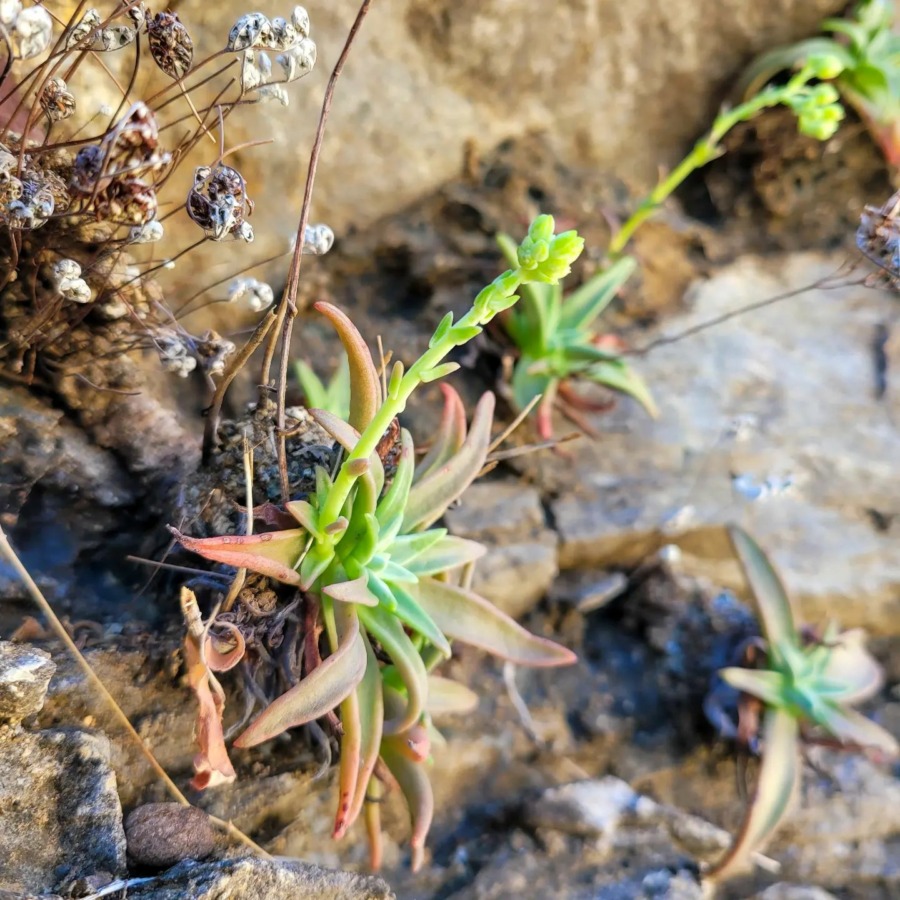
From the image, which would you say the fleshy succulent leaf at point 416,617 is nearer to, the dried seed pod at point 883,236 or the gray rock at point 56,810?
the gray rock at point 56,810

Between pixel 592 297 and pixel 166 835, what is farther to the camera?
pixel 592 297

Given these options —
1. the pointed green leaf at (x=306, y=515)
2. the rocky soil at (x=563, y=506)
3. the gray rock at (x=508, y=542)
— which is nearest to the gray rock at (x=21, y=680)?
the rocky soil at (x=563, y=506)

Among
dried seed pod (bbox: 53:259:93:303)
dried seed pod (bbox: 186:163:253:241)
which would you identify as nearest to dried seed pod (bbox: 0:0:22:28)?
dried seed pod (bbox: 186:163:253:241)

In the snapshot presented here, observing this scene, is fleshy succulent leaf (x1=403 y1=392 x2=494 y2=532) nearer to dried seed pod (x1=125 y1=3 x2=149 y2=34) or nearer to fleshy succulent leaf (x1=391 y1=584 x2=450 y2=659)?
fleshy succulent leaf (x1=391 y1=584 x2=450 y2=659)

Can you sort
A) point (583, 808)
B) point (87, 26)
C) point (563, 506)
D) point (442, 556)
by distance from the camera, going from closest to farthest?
point (87, 26)
point (442, 556)
point (583, 808)
point (563, 506)

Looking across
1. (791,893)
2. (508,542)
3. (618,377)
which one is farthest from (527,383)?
(791,893)

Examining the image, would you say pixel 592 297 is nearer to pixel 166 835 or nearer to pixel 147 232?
pixel 147 232

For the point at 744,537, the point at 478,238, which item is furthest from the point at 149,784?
the point at 478,238

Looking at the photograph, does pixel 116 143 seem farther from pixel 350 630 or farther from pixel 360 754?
pixel 360 754
